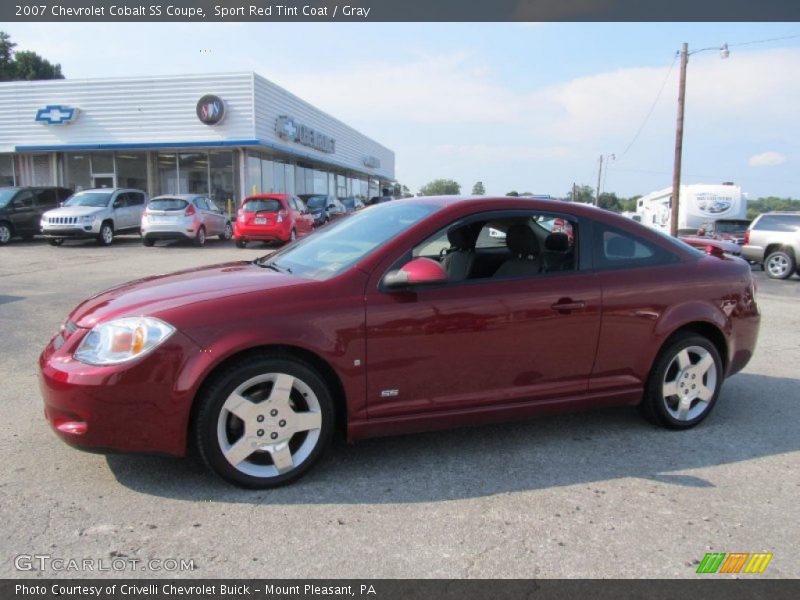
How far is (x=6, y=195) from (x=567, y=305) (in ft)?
68.3

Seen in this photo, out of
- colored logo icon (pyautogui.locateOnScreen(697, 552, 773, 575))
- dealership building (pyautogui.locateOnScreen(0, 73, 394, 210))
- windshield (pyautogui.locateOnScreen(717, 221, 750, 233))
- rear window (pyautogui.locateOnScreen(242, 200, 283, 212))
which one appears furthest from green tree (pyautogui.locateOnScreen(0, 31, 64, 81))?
colored logo icon (pyautogui.locateOnScreen(697, 552, 773, 575))

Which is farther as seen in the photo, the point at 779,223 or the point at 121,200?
the point at 121,200

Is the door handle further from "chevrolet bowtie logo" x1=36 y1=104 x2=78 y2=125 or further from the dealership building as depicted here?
"chevrolet bowtie logo" x1=36 y1=104 x2=78 y2=125

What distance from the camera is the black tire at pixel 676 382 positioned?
405 cm

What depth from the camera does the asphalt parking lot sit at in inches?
102

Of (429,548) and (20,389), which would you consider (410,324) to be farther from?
(20,389)

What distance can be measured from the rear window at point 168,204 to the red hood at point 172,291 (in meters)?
15.5

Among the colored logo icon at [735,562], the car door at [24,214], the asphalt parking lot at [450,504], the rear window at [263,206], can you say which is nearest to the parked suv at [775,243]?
the asphalt parking lot at [450,504]

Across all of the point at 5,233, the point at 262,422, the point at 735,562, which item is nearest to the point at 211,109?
the point at 5,233

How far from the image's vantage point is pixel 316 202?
2483 centimetres

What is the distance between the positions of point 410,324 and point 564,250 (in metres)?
1.32

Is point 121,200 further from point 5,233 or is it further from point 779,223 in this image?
point 779,223

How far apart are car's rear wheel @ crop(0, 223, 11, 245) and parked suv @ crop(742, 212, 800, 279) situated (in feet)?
70.5
